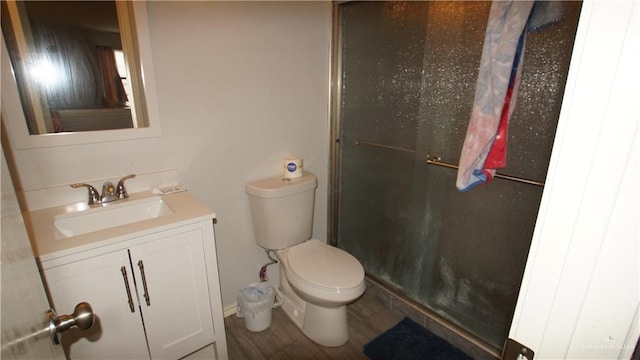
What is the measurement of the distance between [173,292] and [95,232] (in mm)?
378

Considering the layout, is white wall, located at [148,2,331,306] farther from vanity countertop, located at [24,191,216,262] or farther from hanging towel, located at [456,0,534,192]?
hanging towel, located at [456,0,534,192]

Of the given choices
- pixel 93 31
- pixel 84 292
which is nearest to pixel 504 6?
pixel 93 31

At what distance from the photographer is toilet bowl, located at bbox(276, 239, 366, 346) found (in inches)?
60.1

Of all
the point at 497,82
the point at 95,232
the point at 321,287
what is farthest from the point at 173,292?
the point at 497,82

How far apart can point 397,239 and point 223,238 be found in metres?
1.05

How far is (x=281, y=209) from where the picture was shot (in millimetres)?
1763

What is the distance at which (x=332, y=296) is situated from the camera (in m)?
1.51

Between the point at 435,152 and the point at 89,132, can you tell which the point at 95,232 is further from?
the point at 435,152

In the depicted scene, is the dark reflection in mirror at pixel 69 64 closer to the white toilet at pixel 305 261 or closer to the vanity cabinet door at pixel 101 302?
the vanity cabinet door at pixel 101 302

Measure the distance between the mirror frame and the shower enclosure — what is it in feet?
3.56

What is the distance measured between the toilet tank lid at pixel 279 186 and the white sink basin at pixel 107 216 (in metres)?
0.47

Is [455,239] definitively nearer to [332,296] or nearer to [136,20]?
[332,296]

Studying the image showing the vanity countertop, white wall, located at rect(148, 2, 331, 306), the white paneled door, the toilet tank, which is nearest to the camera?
the white paneled door

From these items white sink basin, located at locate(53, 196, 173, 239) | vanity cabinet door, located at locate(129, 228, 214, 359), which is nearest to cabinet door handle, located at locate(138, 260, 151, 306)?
vanity cabinet door, located at locate(129, 228, 214, 359)
